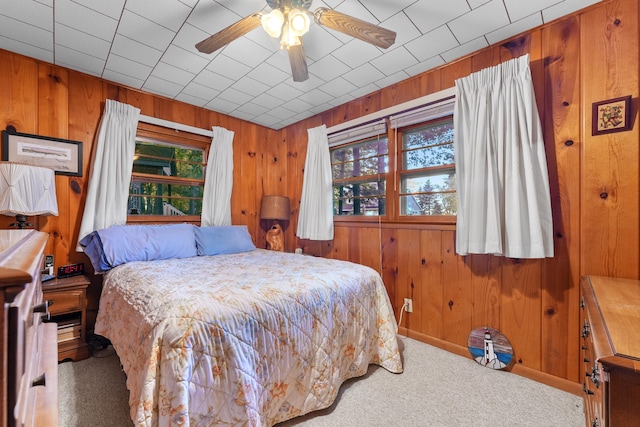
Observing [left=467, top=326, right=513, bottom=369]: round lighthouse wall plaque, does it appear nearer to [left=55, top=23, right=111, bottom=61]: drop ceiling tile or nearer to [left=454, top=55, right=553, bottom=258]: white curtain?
[left=454, top=55, right=553, bottom=258]: white curtain

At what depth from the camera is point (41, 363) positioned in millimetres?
953

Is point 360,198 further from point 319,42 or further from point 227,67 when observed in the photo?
point 227,67

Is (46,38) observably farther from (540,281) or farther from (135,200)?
(540,281)

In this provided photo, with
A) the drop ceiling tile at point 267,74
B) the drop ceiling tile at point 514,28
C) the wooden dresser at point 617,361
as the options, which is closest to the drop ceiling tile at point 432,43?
the drop ceiling tile at point 514,28

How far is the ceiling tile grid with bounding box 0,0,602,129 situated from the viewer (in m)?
1.74

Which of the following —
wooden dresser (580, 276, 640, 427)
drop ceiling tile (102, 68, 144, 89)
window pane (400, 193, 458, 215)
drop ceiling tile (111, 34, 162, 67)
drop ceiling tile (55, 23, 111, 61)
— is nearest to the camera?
wooden dresser (580, 276, 640, 427)

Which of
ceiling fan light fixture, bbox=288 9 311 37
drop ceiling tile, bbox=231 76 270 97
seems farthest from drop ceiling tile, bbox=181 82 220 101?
ceiling fan light fixture, bbox=288 9 311 37

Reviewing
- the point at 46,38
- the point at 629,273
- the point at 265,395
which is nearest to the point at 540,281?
the point at 629,273

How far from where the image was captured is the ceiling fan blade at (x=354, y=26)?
1.50m

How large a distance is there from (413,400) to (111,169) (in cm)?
302

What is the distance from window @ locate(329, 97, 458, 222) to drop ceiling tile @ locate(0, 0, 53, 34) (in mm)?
2405

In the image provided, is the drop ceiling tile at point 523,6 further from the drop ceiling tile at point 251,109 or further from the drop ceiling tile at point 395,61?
the drop ceiling tile at point 251,109

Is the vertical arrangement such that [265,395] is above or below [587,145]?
below

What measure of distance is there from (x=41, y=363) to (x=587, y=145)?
9.39 feet
